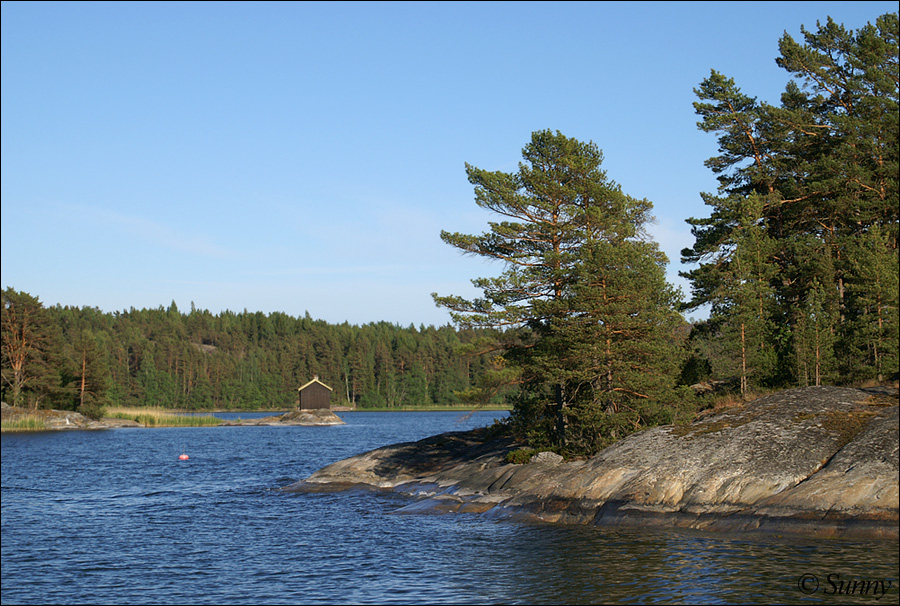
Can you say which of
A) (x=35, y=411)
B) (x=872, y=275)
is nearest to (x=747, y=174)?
(x=872, y=275)

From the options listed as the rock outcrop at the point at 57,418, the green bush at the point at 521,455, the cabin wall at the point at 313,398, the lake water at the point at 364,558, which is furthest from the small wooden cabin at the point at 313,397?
the green bush at the point at 521,455

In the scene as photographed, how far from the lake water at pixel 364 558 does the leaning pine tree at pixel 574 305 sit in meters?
8.24

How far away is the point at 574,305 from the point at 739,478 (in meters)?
11.1

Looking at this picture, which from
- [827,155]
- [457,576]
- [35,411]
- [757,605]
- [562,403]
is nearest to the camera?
[757,605]

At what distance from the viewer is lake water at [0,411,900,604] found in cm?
1883

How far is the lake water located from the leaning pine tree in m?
8.24

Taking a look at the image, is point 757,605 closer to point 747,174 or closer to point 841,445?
point 841,445

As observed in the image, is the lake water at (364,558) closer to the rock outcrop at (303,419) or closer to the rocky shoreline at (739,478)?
the rocky shoreline at (739,478)

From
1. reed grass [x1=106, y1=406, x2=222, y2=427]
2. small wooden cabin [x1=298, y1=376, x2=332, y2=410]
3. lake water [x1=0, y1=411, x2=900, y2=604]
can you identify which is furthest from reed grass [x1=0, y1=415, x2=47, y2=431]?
lake water [x1=0, y1=411, x2=900, y2=604]

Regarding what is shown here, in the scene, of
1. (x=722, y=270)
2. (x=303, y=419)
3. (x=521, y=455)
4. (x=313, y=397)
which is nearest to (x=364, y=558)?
(x=521, y=455)

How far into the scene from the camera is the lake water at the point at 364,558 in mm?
18828

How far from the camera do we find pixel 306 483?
4266 cm

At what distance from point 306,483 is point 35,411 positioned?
65.4 m

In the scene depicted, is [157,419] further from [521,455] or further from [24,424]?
[521,455]
